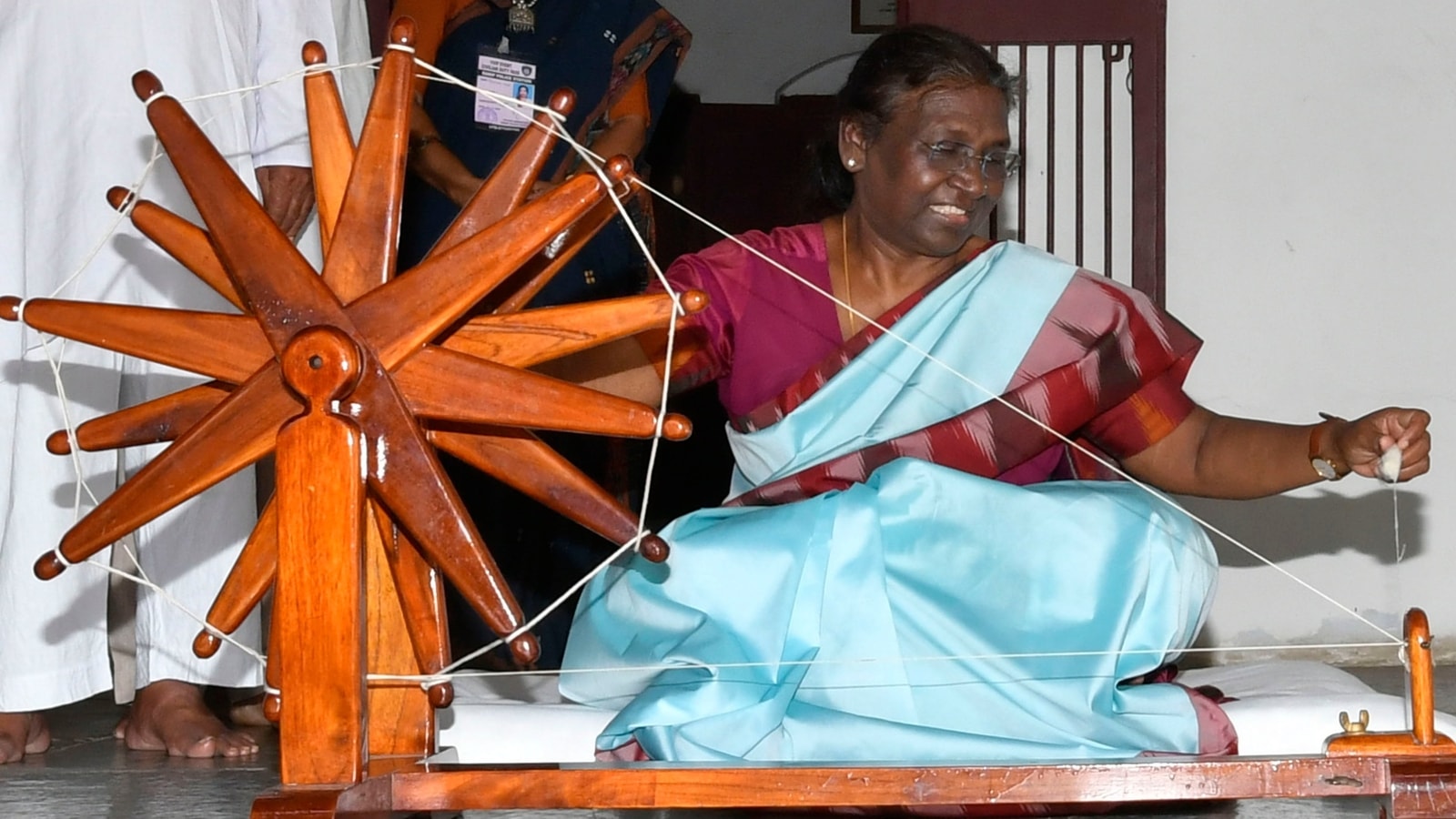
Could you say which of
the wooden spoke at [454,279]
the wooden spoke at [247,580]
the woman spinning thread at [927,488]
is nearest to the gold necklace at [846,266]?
the woman spinning thread at [927,488]

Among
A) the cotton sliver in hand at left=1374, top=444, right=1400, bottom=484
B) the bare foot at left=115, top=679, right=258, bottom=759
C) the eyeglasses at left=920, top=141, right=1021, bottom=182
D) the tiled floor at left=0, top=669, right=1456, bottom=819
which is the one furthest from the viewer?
the bare foot at left=115, top=679, right=258, bottom=759

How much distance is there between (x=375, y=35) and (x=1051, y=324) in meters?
2.45

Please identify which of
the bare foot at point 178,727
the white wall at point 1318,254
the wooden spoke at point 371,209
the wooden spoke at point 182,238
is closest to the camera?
the wooden spoke at point 371,209

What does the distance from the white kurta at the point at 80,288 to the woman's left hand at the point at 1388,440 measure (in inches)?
71.9

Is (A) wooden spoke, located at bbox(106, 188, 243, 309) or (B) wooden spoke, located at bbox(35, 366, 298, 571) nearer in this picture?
(B) wooden spoke, located at bbox(35, 366, 298, 571)

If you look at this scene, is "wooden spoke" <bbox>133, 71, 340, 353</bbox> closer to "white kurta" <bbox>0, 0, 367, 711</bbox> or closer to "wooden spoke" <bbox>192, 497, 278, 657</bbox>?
"wooden spoke" <bbox>192, 497, 278, 657</bbox>

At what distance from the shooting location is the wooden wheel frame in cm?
176

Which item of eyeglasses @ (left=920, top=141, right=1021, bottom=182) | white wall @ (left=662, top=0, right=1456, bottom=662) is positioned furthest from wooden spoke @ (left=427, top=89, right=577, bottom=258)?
white wall @ (left=662, top=0, right=1456, bottom=662)

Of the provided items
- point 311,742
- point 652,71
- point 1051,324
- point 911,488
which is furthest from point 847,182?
point 311,742

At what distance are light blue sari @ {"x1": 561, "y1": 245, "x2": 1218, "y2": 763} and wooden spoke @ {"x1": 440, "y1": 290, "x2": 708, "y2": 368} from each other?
0.55m

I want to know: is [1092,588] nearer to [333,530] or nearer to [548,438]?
[333,530]

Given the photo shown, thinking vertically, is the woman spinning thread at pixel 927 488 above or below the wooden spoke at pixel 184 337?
below

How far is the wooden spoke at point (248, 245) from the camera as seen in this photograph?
183 cm

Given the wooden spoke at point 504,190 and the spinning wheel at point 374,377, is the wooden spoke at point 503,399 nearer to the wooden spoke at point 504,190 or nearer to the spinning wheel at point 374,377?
the spinning wheel at point 374,377
